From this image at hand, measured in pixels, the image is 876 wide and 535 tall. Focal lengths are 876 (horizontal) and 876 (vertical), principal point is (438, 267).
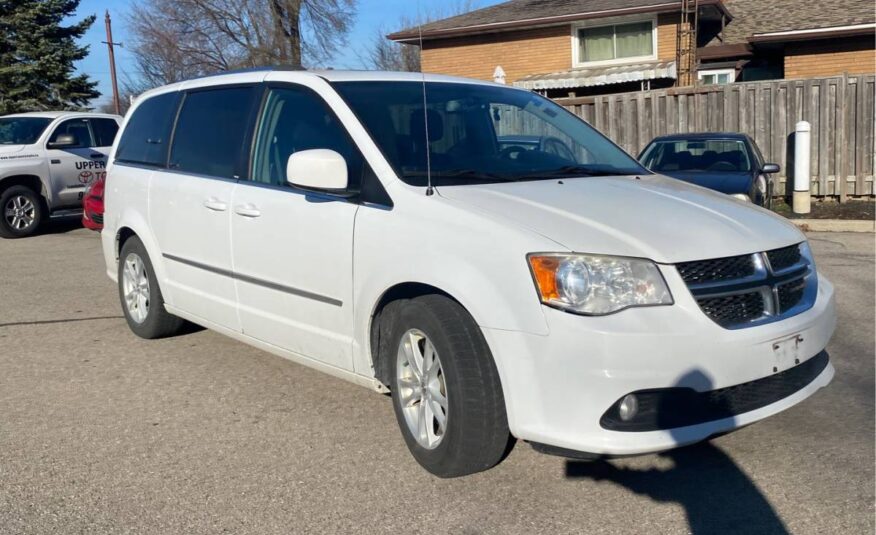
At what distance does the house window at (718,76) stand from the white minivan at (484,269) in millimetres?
19225

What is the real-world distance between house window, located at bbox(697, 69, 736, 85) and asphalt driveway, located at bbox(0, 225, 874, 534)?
61.0 ft

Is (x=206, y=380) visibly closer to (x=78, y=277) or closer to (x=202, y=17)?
(x=78, y=277)

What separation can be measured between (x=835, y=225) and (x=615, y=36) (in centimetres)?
1189

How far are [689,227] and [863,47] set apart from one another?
18.6m

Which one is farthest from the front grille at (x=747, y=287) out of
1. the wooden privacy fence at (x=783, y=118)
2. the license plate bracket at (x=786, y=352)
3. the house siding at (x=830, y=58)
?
the house siding at (x=830, y=58)

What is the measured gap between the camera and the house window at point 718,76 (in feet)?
75.9

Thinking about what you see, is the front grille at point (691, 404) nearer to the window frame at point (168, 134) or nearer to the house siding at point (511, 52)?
the window frame at point (168, 134)

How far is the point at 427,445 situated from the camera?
13.0ft

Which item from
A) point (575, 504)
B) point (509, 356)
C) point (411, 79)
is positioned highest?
point (411, 79)

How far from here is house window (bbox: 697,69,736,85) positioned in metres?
23.1

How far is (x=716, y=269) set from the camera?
3.61 metres

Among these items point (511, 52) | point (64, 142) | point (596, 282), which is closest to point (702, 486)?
point (596, 282)

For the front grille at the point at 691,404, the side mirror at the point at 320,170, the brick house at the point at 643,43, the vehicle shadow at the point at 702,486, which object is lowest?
the vehicle shadow at the point at 702,486

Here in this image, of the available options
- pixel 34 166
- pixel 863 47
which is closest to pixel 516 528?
pixel 34 166
